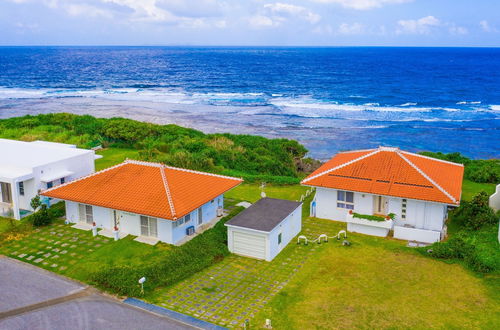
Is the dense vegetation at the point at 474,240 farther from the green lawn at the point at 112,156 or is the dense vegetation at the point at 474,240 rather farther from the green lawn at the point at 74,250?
the green lawn at the point at 112,156

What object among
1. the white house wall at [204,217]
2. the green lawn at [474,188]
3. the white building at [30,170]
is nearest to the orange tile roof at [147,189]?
the white house wall at [204,217]

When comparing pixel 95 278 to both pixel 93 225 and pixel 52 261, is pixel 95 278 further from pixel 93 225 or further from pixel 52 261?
pixel 93 225

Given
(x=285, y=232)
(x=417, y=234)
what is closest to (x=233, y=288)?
(x=285, y=232)

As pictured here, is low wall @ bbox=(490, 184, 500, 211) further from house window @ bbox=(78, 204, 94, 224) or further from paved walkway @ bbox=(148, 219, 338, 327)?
house window @ bbox=(78, 204, 94, 224)

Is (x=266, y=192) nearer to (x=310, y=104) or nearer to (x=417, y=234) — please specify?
(x=417, y=234)

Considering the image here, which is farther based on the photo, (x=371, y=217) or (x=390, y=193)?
(x=371, y=217)
